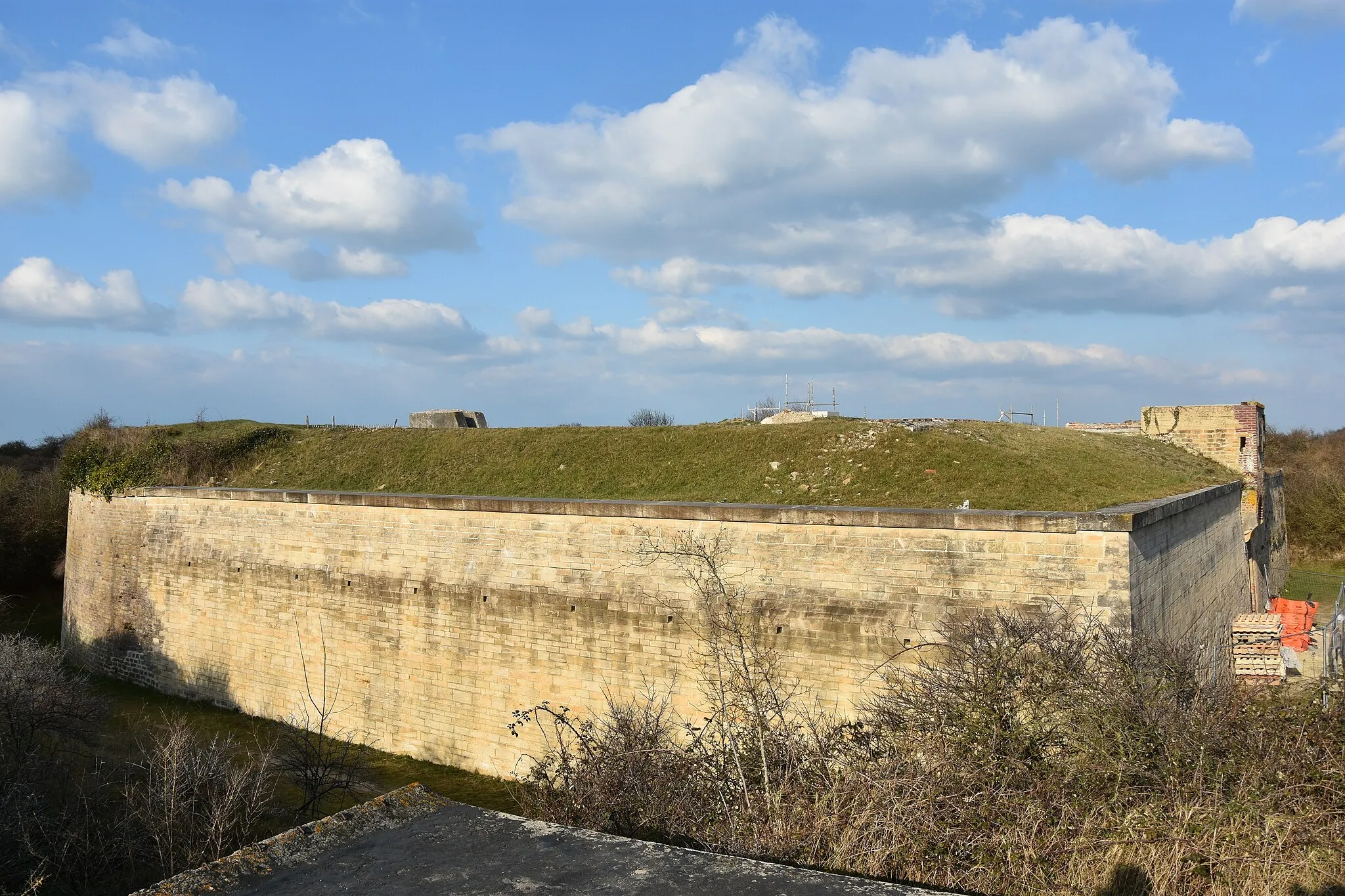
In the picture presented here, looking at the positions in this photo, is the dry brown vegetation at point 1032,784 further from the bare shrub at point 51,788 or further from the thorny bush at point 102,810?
the bare shrub at point 51,788

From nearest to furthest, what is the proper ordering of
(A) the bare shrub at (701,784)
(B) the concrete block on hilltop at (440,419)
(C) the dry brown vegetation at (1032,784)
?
(C) the dry brown vegetation at (1032,784), (A) the bare shrub at (701,784), (B) the concrete block on hilltop at (440,419)

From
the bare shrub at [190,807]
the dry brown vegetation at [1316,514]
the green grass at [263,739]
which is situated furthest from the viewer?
the dry brown vegetation at [1316,514]

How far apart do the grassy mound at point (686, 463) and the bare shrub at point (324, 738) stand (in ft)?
15.8

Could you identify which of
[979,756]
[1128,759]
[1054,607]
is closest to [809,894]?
[979,756]

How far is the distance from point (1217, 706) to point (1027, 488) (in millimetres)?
8292

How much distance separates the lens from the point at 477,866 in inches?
122

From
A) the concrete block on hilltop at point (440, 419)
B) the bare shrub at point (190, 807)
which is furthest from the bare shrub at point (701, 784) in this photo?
the concrete block on hilltop at point (440, 419)

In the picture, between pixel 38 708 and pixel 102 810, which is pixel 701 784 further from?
pixel 38 708

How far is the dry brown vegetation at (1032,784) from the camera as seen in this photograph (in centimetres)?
463

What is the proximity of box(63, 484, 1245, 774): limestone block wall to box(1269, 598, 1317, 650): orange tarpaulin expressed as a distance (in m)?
1.30

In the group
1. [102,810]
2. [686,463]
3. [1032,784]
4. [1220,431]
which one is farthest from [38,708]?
[1220,431]

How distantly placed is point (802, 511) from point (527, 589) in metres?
4.64

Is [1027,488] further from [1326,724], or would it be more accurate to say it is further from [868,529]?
[1326,724]

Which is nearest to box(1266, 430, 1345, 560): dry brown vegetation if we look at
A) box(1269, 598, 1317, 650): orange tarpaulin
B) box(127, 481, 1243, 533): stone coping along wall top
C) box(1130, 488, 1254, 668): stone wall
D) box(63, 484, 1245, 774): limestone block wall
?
box(1269, 598, 1317, 650): orange tarpaulin
